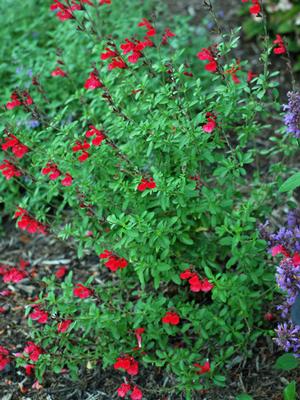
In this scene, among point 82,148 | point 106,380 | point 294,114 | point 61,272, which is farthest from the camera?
point 61,272

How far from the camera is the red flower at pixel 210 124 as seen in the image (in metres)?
2.70

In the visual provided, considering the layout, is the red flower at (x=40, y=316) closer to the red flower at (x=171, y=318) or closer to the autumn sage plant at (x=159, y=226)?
the autumn sage plant at (x=159, y=226)

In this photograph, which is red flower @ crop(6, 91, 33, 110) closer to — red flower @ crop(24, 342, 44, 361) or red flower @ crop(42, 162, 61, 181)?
red flower @ crop(42, 162, 61, 181)

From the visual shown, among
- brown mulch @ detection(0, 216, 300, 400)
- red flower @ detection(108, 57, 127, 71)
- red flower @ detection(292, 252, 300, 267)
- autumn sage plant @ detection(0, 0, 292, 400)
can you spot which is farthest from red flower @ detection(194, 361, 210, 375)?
red flower @ detection(108, 57, 127, 71)

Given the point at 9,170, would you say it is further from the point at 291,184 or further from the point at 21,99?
the point at 291,184

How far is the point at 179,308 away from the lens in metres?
3.00

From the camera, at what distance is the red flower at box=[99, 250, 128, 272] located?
9.25ft

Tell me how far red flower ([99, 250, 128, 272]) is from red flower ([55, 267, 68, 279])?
941mm

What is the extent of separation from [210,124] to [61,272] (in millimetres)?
1541

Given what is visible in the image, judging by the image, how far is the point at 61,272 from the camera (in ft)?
12.3

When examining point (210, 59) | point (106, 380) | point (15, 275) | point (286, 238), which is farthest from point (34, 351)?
point (210, 59)

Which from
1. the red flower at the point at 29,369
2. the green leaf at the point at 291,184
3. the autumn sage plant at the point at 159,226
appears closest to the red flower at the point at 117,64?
the autumn sage plant at the point at 159,226

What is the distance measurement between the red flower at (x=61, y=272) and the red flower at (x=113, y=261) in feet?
3.09

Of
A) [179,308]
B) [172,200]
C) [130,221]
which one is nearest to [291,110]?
[172,200]
